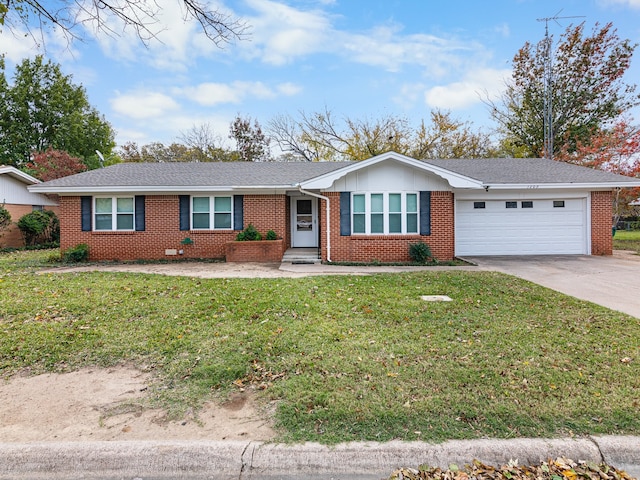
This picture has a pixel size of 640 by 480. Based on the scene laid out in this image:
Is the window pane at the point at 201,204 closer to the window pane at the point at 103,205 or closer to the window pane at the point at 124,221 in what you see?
the window pane at the point at 124,221

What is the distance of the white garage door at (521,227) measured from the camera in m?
13.0

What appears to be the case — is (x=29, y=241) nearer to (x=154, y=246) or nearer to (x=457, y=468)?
(x=154, y=246)

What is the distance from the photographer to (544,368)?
141 inches

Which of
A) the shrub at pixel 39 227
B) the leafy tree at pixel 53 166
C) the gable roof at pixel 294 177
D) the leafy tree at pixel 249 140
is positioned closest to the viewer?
the gable roof at pixel 294 177

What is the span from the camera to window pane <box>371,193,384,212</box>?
11547mm

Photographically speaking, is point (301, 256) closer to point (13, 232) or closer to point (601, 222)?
point (601, 222)

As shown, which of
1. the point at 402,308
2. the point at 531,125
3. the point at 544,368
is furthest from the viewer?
the point at 531,125

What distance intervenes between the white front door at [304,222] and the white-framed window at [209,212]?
252 cm

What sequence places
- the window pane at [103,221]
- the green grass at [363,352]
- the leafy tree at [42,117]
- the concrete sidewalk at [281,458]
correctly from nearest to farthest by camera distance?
1. the concrete sidewalk at [281,458]
2. the green grass at [363,352]
3. the window pane at [103,221]
4. the leafy tree at [42,117]

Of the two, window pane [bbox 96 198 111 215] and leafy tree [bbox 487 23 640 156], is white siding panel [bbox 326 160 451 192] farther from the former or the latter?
leafy tree [bbox 487 23 640 156]

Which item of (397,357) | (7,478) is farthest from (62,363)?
(397,357)

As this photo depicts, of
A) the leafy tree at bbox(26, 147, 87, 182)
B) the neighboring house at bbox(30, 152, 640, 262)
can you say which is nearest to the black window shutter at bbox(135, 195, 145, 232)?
the neighboring house at bbox(30, 152, 640, 262)

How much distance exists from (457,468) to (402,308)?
3.57 m

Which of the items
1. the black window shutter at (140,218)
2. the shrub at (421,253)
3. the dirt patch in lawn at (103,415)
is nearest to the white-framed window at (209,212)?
the black window shutter at (140,218)
